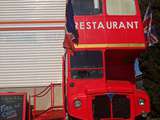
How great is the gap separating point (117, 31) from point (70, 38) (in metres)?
1.24

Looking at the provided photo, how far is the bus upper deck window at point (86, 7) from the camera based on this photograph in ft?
44.8

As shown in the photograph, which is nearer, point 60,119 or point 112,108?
point 112,108

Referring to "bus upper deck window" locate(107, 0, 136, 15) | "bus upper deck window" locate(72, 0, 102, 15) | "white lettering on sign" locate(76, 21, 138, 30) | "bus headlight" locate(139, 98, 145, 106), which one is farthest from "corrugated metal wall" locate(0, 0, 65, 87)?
"bus headlight" locate(139, 98, 145, 106)

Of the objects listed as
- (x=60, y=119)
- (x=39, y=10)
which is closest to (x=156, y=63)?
(x=39, y=10)

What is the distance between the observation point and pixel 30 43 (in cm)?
1608

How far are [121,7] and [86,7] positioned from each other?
36.5 inches

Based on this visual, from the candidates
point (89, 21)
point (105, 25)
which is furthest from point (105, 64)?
point (89, 21)

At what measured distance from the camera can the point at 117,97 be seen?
12586 mm

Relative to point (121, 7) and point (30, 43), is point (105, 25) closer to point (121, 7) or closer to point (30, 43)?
point (121, 7)

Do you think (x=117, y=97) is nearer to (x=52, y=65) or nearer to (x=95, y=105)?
(x=95, y=105)

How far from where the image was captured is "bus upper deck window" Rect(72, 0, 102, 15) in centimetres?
1366

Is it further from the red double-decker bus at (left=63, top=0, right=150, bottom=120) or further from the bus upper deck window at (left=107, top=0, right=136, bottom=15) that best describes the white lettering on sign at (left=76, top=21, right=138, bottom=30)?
the bus upper deck window at (left=107, top=0, right=136, bottom=15)

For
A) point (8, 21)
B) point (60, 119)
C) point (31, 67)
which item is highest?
point (8, 21)

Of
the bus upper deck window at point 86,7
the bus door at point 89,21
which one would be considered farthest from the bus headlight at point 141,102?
the bus upper deck window at point 86,7
